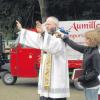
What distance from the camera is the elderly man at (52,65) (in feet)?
24.4

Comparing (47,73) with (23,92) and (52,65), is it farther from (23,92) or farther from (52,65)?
(23,92)

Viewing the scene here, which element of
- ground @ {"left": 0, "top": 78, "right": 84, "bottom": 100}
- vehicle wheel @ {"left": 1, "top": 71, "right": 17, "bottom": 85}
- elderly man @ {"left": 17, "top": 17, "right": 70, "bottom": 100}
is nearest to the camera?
elderly man @ {"left": 17, "top": 17, "right": 70, "bottom": 100}

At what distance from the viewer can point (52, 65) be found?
24.8 ft

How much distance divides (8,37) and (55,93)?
17481 mm

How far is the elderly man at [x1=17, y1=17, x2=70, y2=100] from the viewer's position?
7426 millimetres

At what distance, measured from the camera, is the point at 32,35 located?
305 inches

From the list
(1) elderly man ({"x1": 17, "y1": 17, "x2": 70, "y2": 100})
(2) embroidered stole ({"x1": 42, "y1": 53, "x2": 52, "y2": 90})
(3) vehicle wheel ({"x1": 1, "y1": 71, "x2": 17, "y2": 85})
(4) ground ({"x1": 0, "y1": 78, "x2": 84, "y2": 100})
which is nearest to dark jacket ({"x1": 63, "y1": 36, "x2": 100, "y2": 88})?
(1) elderly man ({"x1": 17, "y1": 17, "x2": 70, "y2": 100})

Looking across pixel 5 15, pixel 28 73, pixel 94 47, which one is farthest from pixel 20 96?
pixel 5 15

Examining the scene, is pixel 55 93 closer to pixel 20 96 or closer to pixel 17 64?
pixel 20 96

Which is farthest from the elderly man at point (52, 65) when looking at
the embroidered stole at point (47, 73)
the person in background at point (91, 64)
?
the person in background at point (91, 64)

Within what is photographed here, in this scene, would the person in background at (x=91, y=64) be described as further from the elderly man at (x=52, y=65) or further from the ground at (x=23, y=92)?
the ground at (x=23, y=92)

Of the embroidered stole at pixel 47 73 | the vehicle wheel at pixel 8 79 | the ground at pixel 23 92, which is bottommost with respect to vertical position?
the ground at pixel 23 92

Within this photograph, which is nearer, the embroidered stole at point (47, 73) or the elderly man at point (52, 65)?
the elderly man at point (52, 65)

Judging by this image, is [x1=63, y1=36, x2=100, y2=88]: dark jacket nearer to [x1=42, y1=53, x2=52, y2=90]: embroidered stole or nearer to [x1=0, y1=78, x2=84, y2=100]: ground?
[x1=42, y1=53, x2=52, y2=90]: embroidered stole
